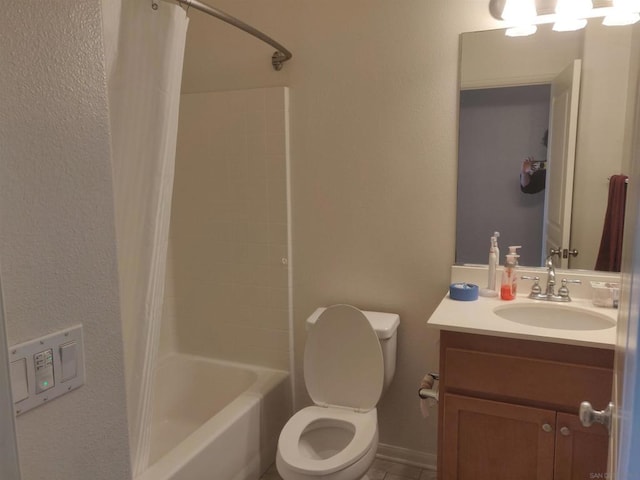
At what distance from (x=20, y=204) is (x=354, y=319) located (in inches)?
58.6

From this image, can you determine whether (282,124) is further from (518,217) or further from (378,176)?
(518,217)

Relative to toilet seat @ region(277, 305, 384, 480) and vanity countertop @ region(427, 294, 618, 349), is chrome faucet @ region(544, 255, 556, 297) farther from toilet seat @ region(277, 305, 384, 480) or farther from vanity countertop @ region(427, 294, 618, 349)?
toilet seat @ region(277, 305, 384, 480)

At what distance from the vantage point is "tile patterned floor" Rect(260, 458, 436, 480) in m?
2.24

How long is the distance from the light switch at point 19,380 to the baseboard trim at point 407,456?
1931mm

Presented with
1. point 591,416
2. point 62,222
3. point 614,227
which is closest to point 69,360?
point 62,222

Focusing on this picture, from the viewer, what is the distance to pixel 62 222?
34.1 inches

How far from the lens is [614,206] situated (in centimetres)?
188

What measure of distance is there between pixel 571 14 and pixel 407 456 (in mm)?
2015

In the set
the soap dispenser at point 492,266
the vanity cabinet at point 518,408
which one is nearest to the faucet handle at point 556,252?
the soap dispenser at point 492,266

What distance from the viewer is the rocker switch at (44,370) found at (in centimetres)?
83

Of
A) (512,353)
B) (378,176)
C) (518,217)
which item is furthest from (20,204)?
(518,217)

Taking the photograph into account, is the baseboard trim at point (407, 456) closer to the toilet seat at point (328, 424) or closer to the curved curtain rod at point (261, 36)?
the toilet seat at point (328, 424)

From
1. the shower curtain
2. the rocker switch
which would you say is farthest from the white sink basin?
the rocker switch

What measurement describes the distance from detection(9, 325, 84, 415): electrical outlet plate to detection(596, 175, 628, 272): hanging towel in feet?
6.08
